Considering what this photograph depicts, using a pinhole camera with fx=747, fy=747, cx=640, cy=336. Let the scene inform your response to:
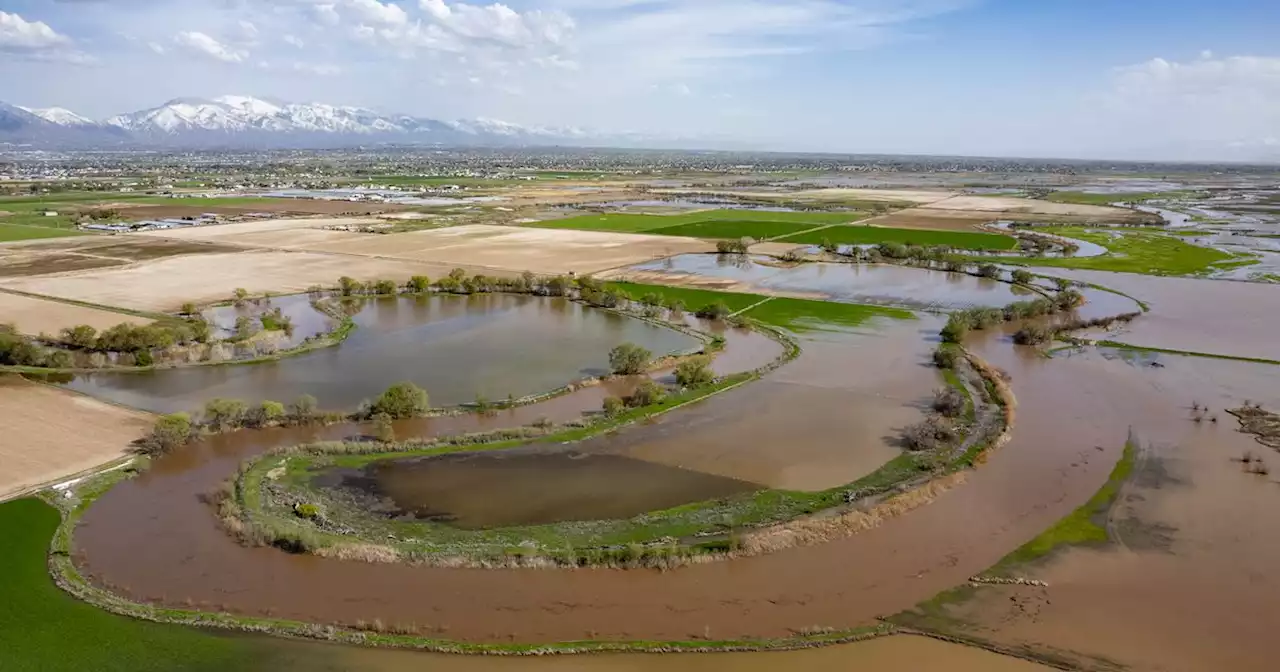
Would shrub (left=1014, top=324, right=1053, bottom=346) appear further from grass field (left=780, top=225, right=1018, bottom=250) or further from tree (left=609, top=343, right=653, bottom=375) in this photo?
grass field (left=780, top=225, right=1018, bottom=250)

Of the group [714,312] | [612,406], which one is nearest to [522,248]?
[714,312]

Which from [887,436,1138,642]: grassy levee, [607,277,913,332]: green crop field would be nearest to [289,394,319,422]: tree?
[887,436,1138,642]: grassy levee

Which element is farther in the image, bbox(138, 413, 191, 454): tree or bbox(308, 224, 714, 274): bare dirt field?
bbox(308, 224, 714, 274): bare dirt field

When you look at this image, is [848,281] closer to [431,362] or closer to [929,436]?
[929,436]

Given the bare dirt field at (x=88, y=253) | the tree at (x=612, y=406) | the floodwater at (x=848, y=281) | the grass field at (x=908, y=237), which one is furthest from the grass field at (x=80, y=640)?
the grass field at (x=908, y=237)

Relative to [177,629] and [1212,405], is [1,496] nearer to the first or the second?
[177,629]
